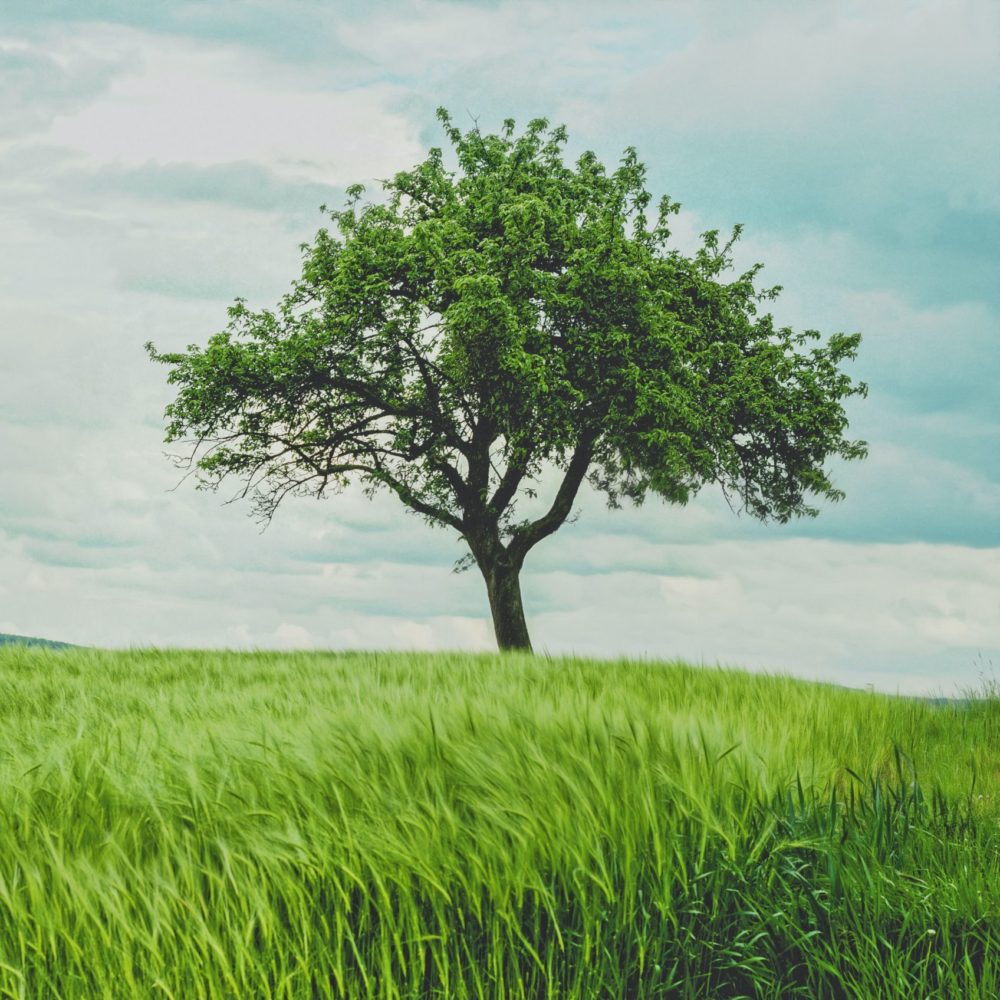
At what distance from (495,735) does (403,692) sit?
327 cm

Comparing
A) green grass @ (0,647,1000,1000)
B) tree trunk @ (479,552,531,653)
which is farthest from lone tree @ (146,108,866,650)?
green grass @ (0,647,1000,1000)

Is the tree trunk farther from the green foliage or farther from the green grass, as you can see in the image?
the green grass

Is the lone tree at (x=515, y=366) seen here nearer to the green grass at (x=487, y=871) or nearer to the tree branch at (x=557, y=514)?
the tree branch at (x=557, y=514)

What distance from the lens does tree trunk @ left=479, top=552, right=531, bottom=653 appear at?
19984mm

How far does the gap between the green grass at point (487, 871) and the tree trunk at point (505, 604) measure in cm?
1530

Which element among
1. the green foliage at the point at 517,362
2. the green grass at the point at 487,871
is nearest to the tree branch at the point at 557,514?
the green foliage at the point at 517,362

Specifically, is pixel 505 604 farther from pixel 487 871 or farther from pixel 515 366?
pixel 487 871

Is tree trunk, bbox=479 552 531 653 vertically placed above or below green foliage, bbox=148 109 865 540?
below

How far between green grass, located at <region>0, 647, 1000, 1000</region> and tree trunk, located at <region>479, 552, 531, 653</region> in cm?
1530

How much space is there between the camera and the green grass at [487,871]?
3.29 meters

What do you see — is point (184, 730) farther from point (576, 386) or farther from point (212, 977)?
point (576, 386)

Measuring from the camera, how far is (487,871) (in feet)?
11.3

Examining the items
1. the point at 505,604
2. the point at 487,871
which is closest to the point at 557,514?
the point at 505,604

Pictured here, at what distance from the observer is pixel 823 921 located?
11.7ft
